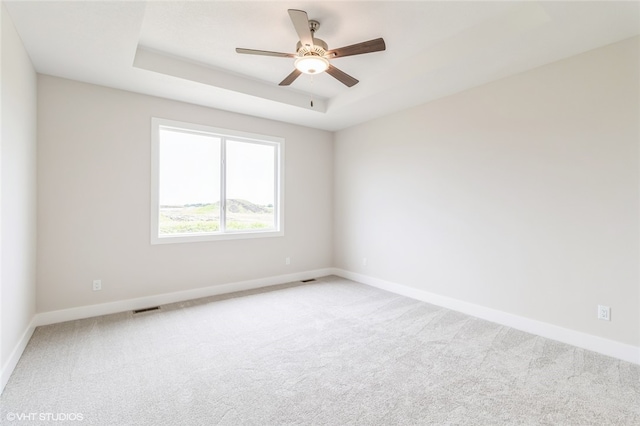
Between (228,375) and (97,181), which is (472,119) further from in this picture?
(97,181)

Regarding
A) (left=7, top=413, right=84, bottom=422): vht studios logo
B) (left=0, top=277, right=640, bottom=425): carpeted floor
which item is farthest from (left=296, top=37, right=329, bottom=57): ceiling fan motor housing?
(left=7, top=413, right=84, bottom=422): vht studios logo

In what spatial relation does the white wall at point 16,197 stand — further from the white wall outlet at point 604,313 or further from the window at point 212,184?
the white wall outlet at point 604,313

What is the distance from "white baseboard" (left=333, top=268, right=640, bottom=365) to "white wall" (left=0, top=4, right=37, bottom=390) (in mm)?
4023

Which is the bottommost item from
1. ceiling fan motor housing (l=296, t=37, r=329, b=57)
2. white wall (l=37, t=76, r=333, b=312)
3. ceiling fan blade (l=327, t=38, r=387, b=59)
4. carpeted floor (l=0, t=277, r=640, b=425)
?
carpeted floor (l=0, t=277, r=640, b=425)

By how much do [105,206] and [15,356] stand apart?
1.65m

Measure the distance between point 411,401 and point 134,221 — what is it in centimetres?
350

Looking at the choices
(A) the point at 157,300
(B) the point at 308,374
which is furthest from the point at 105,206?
(B) the point at 308,374

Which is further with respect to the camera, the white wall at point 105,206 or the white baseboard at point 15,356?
the white wall at point 105,206

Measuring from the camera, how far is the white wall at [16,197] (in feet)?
6.94

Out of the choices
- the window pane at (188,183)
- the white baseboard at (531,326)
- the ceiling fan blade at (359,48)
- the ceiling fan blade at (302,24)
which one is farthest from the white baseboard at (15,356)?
the white baseboard at (531,326)

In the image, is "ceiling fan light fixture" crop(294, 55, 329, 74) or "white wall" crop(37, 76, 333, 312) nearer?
"ceiling fan light fixture" crop(294, 55, 329, 74)

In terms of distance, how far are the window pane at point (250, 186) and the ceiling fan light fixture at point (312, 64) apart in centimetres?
225

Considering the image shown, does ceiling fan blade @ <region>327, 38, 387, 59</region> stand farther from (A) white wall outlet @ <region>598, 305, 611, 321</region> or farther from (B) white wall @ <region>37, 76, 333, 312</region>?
(A) white wall outlet @ <region>598, 305, 611, 321</region>

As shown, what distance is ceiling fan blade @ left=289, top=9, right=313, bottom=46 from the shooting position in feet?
6.56
